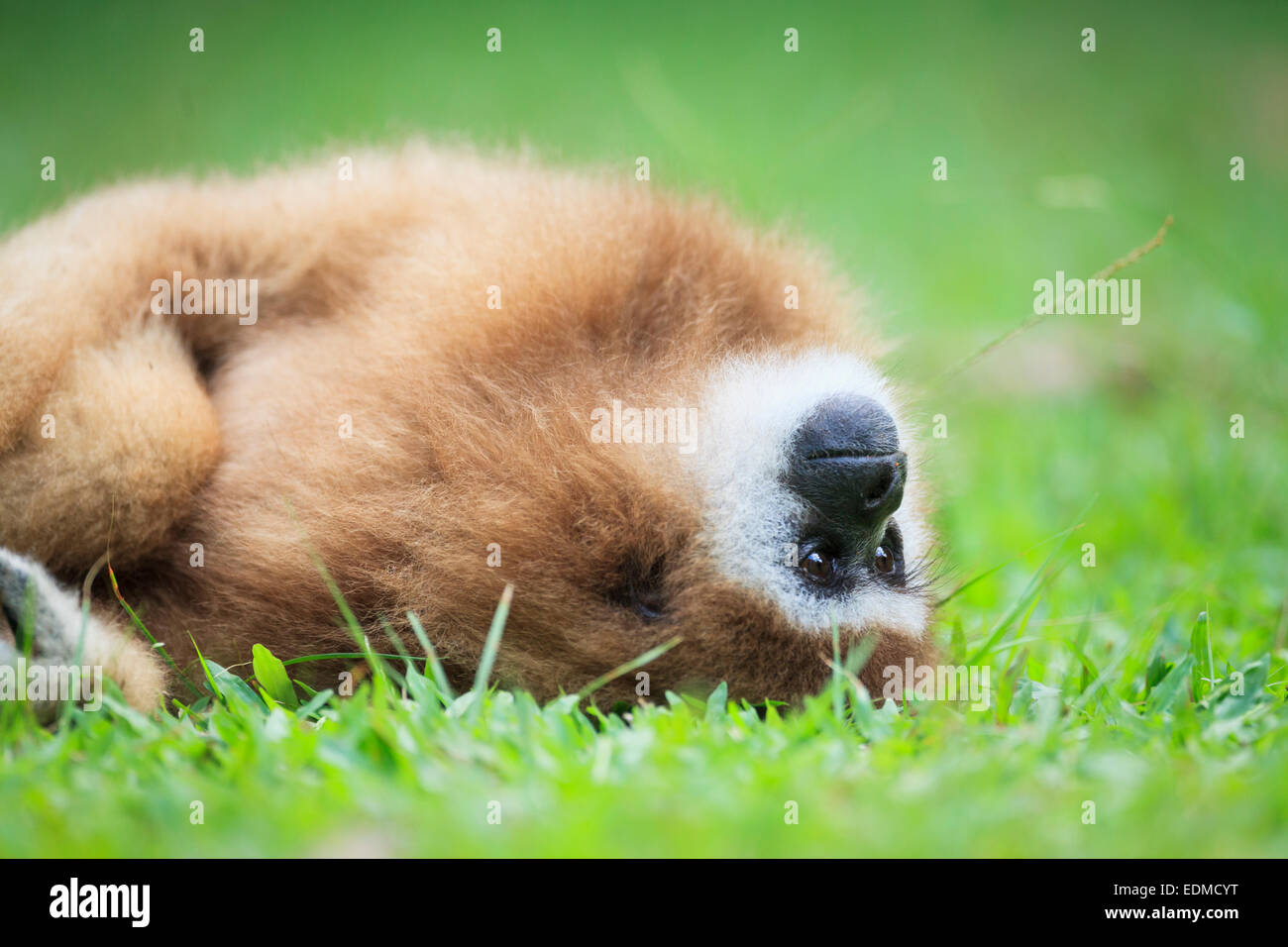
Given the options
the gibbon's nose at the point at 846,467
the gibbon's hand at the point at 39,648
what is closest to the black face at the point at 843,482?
the gibbon's nose at the point at 846,467

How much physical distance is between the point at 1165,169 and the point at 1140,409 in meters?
6.06

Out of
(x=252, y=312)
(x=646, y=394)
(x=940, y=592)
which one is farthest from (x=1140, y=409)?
(x=252, y=312)

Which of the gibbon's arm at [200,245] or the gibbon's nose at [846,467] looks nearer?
the gibbon's nose at [846,467]

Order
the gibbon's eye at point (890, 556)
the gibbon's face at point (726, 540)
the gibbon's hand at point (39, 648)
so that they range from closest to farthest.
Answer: the gibbon's hand at point (39, 648)
the gibbon's face at point (726, 540)
the gibbon's eye at point (890, 556)

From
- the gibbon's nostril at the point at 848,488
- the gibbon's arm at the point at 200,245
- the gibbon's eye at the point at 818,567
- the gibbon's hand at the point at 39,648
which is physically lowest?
the gibbon's hand at the point at 39,648

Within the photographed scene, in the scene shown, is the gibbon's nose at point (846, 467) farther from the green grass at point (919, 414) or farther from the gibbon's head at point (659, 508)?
the green grass at point (919, 414)

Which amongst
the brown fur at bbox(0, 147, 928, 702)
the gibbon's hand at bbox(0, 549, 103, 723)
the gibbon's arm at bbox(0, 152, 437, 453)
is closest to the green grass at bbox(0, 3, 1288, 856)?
the gibbon's hand at bbox(0, 549, 103, 723)

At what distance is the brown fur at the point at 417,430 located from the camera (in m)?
2.94

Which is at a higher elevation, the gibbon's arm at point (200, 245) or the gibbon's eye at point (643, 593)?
the gibbon's arm at point (200, 245)

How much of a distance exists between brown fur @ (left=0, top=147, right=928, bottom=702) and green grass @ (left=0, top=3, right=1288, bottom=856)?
0.21 metres

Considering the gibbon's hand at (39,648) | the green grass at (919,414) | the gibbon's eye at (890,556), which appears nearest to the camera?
the green grass at (919,414)

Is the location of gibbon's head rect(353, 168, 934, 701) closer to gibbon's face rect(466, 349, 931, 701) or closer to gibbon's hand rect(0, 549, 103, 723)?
gibbon's face rect(466, 349, 931, 701)

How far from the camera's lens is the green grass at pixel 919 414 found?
2191 millimetres

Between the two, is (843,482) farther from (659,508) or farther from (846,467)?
(659,508)
